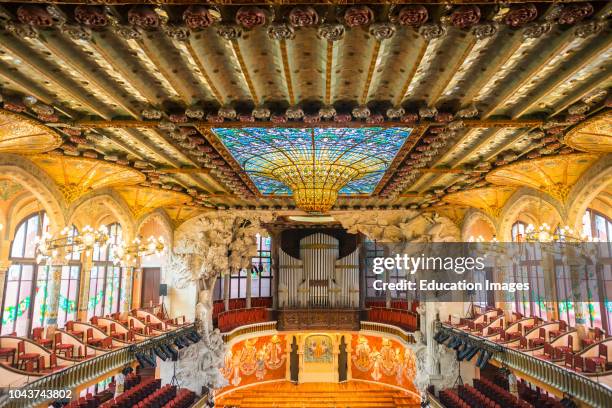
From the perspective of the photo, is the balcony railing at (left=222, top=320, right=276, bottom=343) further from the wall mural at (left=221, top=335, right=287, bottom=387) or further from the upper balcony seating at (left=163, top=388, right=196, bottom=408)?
the upper balcony seating at (left=163, top=388, right=196, bottom=408)

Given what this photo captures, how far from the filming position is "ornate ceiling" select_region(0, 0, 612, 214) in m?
4.74

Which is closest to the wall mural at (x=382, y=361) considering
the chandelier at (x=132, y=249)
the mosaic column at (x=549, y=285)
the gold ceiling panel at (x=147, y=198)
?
the mosaic column at (x=549, y=285)

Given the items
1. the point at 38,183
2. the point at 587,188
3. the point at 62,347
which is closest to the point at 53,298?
the point at 62,347

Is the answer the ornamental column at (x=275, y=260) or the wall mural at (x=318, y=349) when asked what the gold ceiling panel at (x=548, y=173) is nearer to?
the ornamental column at (x=275, y=260)

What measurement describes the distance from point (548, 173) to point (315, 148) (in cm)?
797

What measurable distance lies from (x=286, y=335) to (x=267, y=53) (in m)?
21.5

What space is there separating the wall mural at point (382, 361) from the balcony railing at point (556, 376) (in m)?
8.44

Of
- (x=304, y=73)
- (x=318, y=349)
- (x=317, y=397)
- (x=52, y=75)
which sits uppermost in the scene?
(x=304, y=73)

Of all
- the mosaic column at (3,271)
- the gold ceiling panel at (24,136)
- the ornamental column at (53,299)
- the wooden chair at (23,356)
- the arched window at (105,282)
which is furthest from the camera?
the arched window at (105,282)

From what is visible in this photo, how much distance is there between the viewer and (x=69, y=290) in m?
19.9

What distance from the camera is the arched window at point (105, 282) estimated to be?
21.7 meters

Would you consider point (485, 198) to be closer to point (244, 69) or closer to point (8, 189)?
point (244, 69)

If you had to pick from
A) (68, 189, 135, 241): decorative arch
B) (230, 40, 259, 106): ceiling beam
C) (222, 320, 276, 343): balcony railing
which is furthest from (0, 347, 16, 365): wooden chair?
(222, 320, 276, 343): balcony railing

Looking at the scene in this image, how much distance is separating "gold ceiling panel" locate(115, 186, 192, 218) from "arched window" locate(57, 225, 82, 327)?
431 cm
